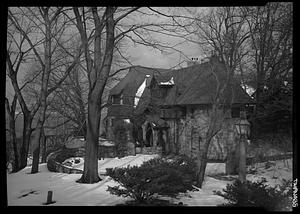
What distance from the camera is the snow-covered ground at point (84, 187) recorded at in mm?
2096

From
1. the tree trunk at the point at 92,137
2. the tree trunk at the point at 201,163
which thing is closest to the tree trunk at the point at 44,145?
the tree trunk at the point at 92,137

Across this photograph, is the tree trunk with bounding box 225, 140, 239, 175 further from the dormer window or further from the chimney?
the dormer window

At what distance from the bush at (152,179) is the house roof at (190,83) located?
0.75 meters

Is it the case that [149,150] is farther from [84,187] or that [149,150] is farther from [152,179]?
[84,187]

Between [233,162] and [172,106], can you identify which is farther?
[172,106]

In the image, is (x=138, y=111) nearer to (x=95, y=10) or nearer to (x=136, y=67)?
(x=136, y=67)

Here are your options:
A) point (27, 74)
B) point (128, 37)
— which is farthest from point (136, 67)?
point (27, 74)

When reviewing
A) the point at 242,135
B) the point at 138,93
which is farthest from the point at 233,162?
the point at 138,93

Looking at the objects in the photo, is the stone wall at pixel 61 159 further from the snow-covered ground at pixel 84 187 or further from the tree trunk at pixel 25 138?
the tree trunk at pixel 25 138

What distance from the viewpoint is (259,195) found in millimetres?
2156

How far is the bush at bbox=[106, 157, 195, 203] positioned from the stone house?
0.26 m

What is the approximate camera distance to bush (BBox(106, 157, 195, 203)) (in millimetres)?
2188

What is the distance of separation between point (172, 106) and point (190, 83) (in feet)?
1.18

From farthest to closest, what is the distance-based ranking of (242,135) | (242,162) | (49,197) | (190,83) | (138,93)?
(190,83)
(138,93)
(242,135)
(242,162)
(49,197)
